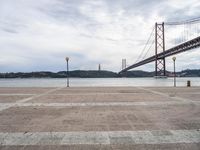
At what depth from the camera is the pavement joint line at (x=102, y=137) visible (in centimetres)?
491

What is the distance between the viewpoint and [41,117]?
7.42 m

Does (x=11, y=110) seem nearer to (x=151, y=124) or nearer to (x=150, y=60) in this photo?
(x=151, y=124)

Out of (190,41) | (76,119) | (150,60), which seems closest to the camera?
(76,119)

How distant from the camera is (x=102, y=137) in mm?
5230

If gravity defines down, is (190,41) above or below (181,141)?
above

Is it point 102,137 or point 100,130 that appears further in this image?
point 100,130

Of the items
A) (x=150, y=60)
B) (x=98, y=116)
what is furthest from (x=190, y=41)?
(x=98, y=116)

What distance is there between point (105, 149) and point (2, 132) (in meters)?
2.60

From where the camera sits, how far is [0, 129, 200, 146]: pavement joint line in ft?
16.1

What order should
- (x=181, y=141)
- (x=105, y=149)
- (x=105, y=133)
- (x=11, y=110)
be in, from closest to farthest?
1. (x=105, y=149)
2. (x=181, y=141)
3. (x=105, y=133)
4. (x=11, y=110)

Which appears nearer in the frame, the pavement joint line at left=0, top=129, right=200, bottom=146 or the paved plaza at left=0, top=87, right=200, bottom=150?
the paved plaza at left=0, top=87, right=200, bottom=150

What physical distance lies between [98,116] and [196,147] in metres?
3.45

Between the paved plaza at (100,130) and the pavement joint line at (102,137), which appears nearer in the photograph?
the paved plaza at (100,130)

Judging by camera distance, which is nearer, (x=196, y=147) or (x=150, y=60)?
(x=196, y=147)
